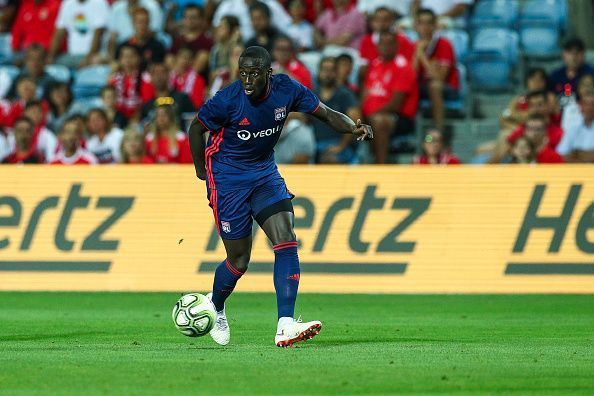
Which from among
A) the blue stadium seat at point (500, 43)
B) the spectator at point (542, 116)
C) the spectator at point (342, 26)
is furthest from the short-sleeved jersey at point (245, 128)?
the spectator at point (342, 26)

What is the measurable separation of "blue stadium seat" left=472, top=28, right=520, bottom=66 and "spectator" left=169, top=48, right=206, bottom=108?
428 centimetres

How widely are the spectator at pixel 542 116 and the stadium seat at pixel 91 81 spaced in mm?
7157

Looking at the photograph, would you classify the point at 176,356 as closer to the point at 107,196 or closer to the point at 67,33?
the point at 107,196

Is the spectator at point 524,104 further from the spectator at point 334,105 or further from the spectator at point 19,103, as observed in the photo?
the spectator at point 19,103

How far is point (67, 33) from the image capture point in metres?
23.0

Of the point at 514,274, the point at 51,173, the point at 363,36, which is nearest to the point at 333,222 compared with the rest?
the point at 514,274

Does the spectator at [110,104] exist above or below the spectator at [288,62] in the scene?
below

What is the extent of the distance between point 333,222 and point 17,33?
9298 mm

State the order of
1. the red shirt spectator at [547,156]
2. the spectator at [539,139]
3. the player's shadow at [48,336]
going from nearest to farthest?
the player's shadow at [48,336], the spectator at [539,139], the red shirt spectator at [547,156]

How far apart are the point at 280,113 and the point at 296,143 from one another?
7931 mm

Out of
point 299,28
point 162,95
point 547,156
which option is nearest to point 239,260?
point 547,156

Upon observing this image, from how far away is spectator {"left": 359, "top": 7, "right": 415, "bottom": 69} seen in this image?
19500mm

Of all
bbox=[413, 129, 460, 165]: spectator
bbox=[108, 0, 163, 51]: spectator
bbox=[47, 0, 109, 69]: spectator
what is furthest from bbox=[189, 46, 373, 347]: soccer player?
bbox=[47, 0, 109, 69]: spectator

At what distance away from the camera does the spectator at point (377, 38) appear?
768 inches
